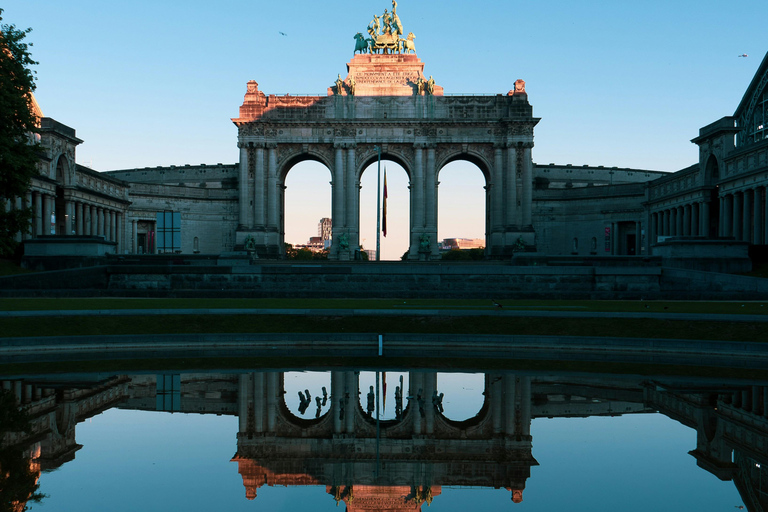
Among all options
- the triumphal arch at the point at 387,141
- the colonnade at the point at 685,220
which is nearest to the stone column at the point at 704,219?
the colonnade at the point at 685,220

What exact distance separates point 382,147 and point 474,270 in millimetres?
39388

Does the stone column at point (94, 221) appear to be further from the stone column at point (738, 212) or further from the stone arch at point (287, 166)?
the stone column at point (738, 212)

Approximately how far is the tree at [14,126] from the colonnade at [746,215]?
6170 centimetres

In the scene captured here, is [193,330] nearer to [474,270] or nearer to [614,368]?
[614,368]

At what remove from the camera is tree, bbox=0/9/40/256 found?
45606 mm

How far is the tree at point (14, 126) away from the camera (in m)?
45.6

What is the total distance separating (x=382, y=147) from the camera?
83938 mm

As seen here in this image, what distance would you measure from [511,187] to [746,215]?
27.7 metres

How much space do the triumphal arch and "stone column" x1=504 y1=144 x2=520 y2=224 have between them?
0.42 ft

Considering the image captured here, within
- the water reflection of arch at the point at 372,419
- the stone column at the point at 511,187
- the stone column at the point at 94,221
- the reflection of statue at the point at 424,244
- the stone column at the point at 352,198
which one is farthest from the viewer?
the stone column at the point at 352,198

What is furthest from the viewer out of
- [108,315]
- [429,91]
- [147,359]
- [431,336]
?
[429,91]

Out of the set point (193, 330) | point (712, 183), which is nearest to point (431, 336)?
point (193, 330)

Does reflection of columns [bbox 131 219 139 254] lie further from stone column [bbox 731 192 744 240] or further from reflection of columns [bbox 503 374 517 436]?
reflection of columns [bbox 503 374 517 436]

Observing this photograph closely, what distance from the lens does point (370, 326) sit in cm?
3008
